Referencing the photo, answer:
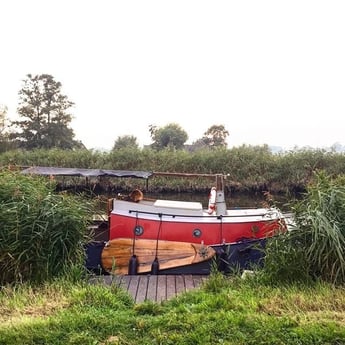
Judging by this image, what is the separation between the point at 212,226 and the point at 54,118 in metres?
20.5

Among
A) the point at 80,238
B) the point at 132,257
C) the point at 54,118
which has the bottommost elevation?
the point at 132,257

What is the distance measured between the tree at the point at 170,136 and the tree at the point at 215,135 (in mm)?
2510

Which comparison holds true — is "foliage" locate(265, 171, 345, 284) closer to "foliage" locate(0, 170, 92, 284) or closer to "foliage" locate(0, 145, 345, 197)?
"foliage" locate(0, 170, 92, 284)

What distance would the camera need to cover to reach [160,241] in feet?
22.5

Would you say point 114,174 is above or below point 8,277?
above

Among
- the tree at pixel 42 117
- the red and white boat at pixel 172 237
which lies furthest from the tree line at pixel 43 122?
the red and white boat at pixel 172 237

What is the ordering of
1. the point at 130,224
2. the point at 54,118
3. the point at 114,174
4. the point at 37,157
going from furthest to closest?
the point at 54,118 < the point at 37,157 < the point at 114,174 < the point at 130,224

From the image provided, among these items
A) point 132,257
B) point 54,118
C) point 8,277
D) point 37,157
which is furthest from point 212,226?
point 54,118

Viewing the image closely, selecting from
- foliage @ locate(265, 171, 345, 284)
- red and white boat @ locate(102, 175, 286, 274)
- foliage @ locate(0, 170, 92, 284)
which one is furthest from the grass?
red and white boat @ locate(102, 175, 286, 274)

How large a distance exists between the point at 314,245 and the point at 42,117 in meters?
23.6

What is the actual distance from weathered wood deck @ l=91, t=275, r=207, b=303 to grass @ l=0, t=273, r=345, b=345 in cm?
67

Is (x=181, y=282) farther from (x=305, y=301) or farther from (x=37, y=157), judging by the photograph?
(x=37, y=157)

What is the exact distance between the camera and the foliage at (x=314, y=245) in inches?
161

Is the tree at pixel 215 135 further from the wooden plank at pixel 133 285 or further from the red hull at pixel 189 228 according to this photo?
the wooden plank at pixel 133 285
